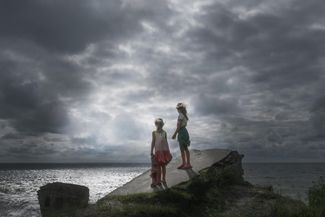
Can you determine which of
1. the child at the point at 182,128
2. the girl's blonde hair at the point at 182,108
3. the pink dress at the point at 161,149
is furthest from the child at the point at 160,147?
the girl's blonde hair at the point at 182,108

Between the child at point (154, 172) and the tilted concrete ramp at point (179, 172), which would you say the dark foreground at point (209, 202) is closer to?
the tilted concrete ramp at point (179, 172)

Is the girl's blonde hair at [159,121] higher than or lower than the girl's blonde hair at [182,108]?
lower

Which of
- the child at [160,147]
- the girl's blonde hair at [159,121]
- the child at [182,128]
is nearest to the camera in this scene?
the child at [160,147]

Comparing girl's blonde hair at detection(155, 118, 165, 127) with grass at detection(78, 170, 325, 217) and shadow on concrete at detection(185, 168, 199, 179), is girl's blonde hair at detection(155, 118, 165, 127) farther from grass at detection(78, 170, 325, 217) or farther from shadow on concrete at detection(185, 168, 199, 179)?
grass at detection(78, 170, 325, 217)

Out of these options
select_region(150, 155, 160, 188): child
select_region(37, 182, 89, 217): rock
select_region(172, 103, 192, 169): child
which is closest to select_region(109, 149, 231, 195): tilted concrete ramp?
select_region(150, 155, 160, 188): child

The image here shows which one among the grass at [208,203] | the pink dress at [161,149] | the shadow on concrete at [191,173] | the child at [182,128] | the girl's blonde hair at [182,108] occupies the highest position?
the girl's blonde hair at [182,108]

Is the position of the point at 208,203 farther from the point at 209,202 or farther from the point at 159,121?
the point at 159,121

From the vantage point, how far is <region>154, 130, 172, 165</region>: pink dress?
13391 millimetres

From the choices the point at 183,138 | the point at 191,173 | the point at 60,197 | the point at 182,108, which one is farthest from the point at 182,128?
the point at 60,197

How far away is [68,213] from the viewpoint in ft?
37.5

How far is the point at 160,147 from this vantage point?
1340 centimetres

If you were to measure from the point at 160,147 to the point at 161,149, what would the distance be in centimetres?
7

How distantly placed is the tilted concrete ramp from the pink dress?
2.65 feet

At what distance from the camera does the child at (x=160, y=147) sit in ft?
43.9
